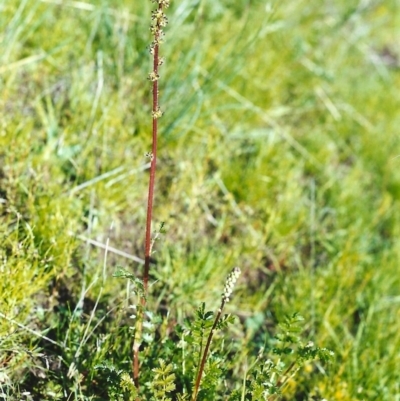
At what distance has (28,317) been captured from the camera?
187cm

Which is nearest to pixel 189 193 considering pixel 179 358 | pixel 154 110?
pixel 179 358

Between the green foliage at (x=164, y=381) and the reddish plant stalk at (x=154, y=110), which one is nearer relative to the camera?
the reddish plant stalk at (x=154, y=110)

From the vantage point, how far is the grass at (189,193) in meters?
1.94

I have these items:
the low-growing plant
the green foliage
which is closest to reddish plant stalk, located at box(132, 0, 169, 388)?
the low-growing plant

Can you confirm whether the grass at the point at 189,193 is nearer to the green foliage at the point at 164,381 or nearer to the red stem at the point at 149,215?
the red stem at the point at 149,215

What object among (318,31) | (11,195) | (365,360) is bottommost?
(365,360)

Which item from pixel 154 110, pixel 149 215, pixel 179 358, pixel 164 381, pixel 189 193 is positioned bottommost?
pixel 179 358

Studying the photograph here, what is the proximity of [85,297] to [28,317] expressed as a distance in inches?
8.9

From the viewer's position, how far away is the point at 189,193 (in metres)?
2.56

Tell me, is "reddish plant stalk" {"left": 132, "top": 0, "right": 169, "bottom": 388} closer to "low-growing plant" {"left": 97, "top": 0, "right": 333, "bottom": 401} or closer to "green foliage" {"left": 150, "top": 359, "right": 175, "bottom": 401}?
"low-growing plant" {"left": 97, "top": 0, "right": 333, "bottom": 401}

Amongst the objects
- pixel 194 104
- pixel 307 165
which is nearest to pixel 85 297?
pixel 194 104

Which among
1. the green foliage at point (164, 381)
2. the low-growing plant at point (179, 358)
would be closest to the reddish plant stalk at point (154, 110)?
the low-growing plant at point (179, 358)

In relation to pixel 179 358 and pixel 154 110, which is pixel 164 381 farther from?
pixel 154 110

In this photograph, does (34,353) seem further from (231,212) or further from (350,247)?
(350,247)
